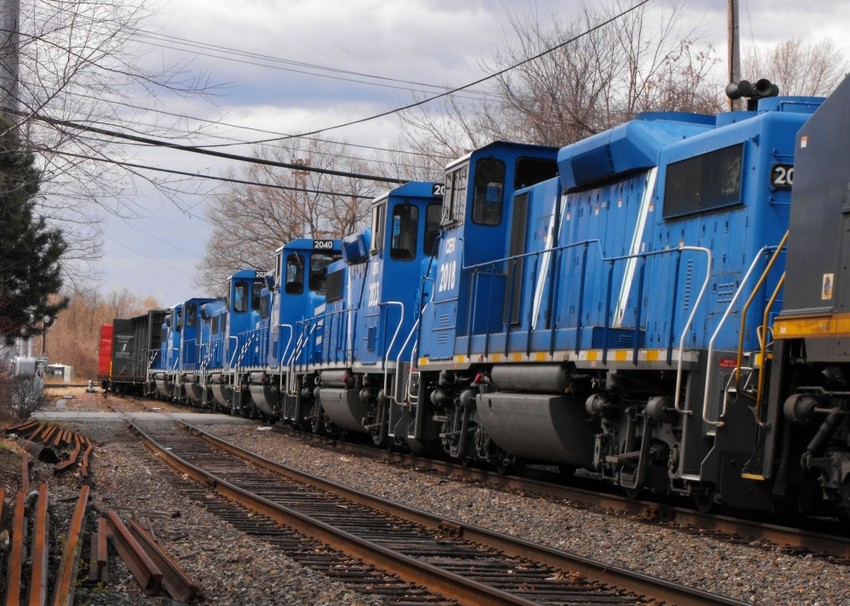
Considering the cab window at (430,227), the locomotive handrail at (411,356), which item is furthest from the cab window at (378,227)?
the locomotive handrail at (411,356)

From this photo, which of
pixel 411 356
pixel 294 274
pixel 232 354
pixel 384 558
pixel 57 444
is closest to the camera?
pixel 384 558

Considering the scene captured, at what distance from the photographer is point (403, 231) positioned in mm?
16750

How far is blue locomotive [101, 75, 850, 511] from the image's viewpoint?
25.7 ft

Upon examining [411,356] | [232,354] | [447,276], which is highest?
[447,276]

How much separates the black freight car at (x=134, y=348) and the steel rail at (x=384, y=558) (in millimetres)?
35322

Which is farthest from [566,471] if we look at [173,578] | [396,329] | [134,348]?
[134,348]

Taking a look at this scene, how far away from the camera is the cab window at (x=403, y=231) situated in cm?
1667

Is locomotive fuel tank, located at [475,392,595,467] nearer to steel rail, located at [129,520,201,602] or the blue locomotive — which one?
the blue locomotive

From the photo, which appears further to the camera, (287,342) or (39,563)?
(287,342)

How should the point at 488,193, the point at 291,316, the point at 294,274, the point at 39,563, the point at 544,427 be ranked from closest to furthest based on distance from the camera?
the point at 39,563 < the point at 544,427 < the point at 488,193 < the point at 291,316 < the point at 294,274

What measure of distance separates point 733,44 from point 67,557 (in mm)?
14698

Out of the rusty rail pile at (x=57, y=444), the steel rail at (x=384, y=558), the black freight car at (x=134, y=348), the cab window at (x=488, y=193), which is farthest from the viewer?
the black freight car at (x=134, y=348)

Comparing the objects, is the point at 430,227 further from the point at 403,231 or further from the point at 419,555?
the point at 419,555

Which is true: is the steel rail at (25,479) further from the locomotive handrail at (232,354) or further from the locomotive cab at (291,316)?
the locomotive handrail at (232,354)
